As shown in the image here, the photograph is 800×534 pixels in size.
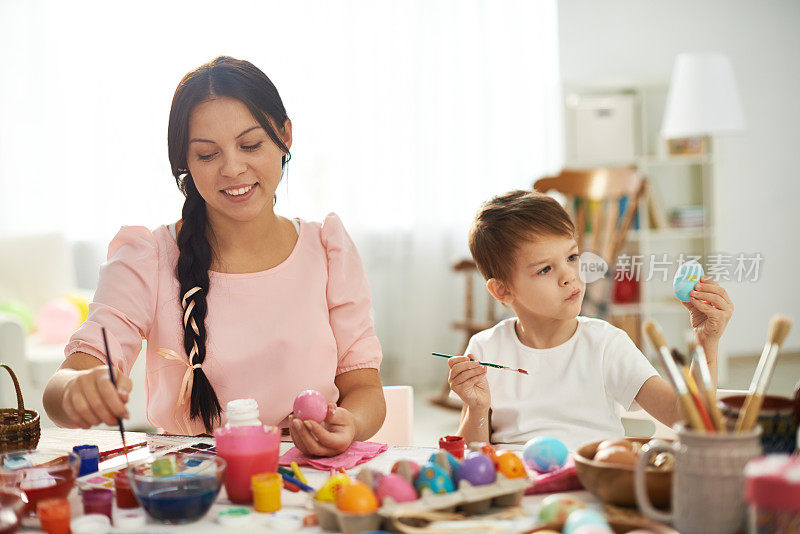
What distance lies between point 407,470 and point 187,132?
2.56 ft

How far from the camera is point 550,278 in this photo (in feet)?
5.04

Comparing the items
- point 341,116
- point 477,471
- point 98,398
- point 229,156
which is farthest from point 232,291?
point 341,116

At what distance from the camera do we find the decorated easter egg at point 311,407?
1.24 metres

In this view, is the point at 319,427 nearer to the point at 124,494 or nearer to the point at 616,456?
the point at 124,494

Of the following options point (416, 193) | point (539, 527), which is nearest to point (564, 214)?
point (539, 527)

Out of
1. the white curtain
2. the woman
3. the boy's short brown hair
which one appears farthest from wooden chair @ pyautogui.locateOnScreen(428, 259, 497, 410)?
the woman

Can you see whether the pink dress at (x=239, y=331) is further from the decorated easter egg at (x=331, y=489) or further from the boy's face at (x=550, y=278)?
the decorated easter egg at (x=331, y=489)

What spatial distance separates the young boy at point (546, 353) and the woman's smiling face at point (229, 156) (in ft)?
1.55

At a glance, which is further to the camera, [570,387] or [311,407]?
[570,387]

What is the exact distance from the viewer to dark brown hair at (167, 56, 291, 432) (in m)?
1.43

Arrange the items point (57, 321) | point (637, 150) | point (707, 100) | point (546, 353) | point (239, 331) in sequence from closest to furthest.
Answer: point (239, 331), point (546, 353), point (57, 321), point (707, 100), point (637, 150)

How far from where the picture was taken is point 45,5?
433 centimetres

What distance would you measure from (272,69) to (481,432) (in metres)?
3.50

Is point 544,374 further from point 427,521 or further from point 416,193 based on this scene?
point 416,193
